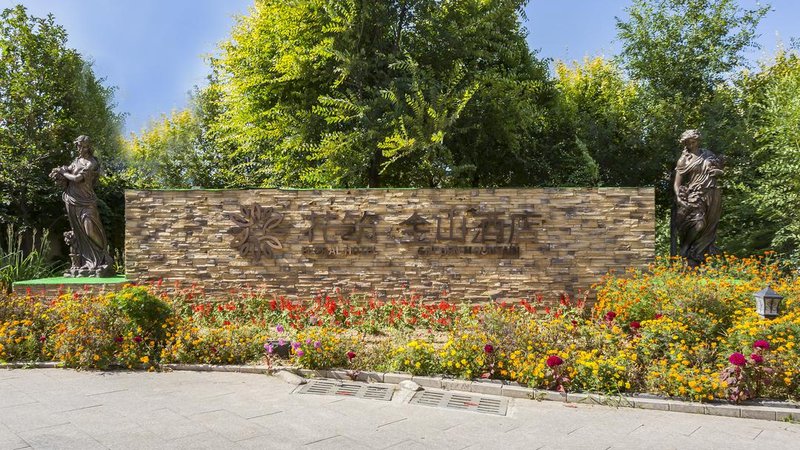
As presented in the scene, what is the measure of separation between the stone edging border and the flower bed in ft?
0.39

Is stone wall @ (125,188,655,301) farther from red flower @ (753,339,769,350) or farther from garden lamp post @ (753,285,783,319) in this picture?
red flower @ (753,339,769,350)

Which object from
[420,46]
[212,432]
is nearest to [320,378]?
[212,432]

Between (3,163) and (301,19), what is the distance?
8.72 meters

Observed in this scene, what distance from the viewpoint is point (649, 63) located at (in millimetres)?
14078

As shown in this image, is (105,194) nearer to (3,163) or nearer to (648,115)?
(3,163)

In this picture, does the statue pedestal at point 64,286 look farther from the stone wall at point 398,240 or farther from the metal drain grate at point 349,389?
the metal drain grate at point 349,389

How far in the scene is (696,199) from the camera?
9344mm

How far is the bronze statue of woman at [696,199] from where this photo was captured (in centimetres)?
930

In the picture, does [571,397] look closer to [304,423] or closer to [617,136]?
[304,423]

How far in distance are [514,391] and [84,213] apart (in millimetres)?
8215

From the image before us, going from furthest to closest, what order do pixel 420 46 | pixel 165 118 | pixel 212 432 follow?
pixel 165 118 < pixel 420 46 < pixel 212 432

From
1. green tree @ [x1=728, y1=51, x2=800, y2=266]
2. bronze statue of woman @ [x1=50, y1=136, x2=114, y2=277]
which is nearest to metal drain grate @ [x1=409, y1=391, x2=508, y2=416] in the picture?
bronze statue of woman @ [x1=50, y1=136, x2=114, y2=277]

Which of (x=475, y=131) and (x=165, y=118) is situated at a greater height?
(x=165, y=118)

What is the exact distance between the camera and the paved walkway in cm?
412
